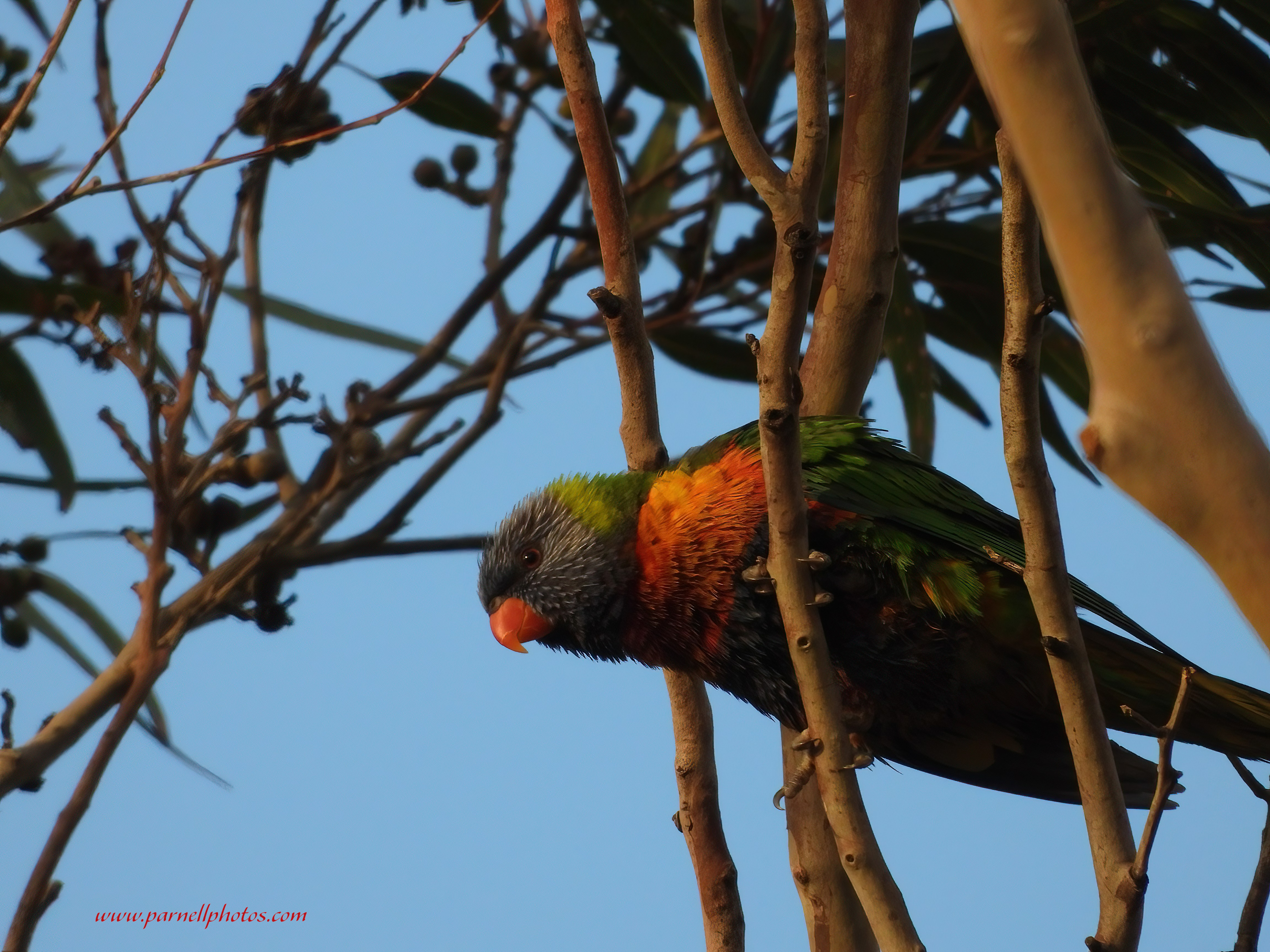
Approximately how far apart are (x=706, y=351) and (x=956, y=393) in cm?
91

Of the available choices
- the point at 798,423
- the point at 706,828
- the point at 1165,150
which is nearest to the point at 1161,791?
the point at 798,423

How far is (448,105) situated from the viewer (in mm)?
3498

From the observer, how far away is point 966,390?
3943mm

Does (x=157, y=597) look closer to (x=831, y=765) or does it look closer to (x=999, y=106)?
(x=831, y=765)

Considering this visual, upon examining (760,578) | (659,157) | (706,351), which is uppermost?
(659,157)

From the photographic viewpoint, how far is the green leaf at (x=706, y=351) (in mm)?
3598

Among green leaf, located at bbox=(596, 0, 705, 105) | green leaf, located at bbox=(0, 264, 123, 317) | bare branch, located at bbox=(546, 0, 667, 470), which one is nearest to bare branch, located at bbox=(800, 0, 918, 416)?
bare branch, located at bbox=(546, 0, 667, 470)

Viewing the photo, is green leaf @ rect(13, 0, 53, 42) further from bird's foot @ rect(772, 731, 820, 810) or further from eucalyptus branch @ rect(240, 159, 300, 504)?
bird's foot @ rect(772, 731, 820, 810)

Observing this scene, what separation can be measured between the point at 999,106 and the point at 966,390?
305cm

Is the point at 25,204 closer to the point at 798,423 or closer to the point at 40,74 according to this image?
the point at 40,74

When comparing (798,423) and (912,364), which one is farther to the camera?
(912,364)

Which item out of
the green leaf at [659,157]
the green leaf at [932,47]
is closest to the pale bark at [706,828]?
the green leaf at [932,47]

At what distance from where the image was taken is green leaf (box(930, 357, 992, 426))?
12.8 ft

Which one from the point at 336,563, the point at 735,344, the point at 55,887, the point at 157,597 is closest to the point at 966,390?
the point at 735,344
